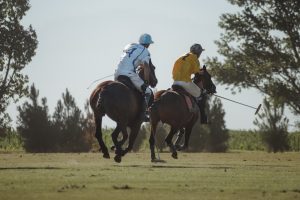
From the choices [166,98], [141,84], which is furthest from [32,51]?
[141,84]

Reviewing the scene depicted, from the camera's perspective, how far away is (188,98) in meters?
21.7

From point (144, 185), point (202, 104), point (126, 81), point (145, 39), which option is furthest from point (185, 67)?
point (144, 185)

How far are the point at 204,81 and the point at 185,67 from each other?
948mm

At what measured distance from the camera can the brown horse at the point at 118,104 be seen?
1733 centimetres

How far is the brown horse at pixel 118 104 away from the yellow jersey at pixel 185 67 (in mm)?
3754

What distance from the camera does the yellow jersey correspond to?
72.1 feet

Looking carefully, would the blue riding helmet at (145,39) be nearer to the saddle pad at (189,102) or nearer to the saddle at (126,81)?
the saddle at (126,81)

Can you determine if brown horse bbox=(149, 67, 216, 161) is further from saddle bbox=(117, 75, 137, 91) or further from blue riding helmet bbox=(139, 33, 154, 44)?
saddle bbox=(117, 75, 137, 91)

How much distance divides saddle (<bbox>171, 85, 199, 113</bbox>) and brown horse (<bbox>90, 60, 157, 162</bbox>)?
10.6 feet

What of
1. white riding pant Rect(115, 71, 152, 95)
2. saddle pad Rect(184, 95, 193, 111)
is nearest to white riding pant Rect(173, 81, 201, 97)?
saddle pad Rect(184, 95, 193, 111)

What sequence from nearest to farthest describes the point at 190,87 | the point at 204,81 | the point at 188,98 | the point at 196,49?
the point at 188,98 < the point at 190,87 < the point at 196,49 < the point at 204,81

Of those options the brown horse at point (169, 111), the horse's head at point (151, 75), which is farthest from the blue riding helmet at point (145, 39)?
the brown horse at point (169, 111)

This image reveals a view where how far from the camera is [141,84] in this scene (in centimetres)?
1834

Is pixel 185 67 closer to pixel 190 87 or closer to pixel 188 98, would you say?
pixel 190 87
